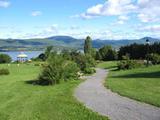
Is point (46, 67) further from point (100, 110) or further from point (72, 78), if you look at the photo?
point (100, 110)

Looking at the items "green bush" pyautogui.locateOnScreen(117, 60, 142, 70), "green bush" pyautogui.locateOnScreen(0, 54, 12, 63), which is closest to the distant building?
"green bush" pyautogui.locateOnScreen(0, 54, 12, 63)

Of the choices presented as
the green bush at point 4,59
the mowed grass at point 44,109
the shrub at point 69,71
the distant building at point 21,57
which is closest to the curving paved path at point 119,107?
the mowed grass at point 44,109

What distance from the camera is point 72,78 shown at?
99.1 feet

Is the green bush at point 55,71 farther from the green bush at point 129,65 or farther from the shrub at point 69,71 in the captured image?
the green bush at point 129,65

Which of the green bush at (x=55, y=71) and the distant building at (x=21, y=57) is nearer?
the green bush at (x=55, y=71)

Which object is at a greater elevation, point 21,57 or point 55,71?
point 55,71

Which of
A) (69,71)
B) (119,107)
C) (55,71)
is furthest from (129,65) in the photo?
(119,107)

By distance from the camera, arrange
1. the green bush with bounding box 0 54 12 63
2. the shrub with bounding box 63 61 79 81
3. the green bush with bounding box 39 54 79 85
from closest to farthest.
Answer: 1. the green bush with bounding box 39 54 79 85
2. the shrub with bounding box 63 61 79 81
3. the green bush with bounding box 0 54 12 63

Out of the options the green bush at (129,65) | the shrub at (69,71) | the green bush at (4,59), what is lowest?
the green bush at (4,59)

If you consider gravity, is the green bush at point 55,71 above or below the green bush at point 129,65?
above

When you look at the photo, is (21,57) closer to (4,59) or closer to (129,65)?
(4,59)

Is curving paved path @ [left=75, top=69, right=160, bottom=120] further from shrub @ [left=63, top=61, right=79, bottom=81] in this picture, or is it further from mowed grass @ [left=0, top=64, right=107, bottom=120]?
shrub @ [left=63, top=61, right=79, bottom=81]

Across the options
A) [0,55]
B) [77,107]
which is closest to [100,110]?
[77,107]

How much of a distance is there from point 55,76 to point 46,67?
1088mm
